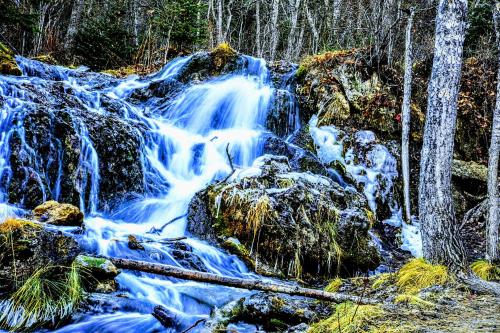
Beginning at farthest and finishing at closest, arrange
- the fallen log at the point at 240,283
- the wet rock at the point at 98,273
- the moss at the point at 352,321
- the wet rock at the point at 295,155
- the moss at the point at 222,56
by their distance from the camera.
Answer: the moss at the point at 222,56 → the wet rock at the point at 295,155 → the wet rock at the point at 98,273 → the fallen log at the point at 240,283 → the moss at the point at 352,321

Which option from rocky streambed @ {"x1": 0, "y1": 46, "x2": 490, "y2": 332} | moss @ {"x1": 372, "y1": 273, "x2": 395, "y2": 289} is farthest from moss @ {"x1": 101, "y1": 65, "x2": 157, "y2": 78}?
moss @ {"x1": 372, "y1": 273, "x2": 395, "y2": 289}

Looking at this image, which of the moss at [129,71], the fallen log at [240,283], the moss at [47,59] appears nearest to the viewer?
the fallen log at [240,283]

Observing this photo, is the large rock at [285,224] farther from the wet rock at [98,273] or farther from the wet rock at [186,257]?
the wet rock at [98,273]

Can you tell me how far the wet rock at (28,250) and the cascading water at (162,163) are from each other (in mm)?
648

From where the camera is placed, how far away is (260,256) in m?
6.40

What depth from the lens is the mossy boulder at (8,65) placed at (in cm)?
1040

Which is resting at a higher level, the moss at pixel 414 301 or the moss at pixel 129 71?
the moss at pixel 129 71

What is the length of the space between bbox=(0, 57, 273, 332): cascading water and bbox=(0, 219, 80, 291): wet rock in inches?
25.5

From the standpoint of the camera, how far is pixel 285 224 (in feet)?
21.3

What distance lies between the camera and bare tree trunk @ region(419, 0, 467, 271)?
15.4ft

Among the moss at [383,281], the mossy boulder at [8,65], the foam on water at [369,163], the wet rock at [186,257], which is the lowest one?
the wet rock at [186,257]

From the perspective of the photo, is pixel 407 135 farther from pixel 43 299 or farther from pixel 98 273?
pixel 43 299

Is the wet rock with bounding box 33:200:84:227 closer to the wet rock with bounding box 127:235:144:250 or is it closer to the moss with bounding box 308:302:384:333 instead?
the wet rock with bounding box 127:235:144:250

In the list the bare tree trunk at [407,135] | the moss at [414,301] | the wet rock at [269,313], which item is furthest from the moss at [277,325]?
the bare tree trunk at [407,135]
